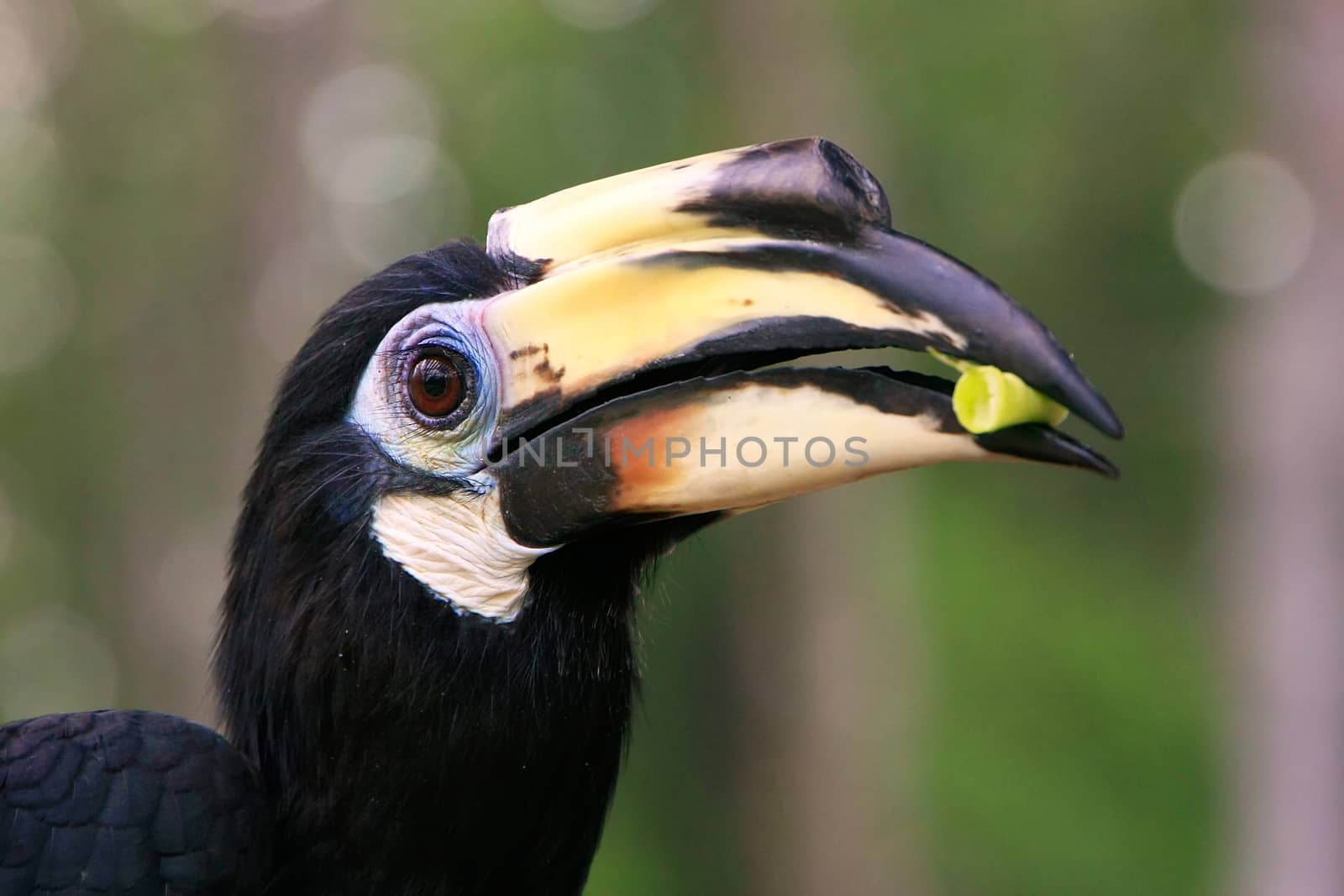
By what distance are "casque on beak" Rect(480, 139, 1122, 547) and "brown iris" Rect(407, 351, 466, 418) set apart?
12 centimetres

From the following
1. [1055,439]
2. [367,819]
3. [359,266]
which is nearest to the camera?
[1055,439]

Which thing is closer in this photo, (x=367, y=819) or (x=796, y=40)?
(x=367, y=819)

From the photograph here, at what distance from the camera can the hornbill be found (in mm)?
2537

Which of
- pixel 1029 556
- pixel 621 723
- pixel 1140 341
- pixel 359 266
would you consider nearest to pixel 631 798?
pixel 1029 556

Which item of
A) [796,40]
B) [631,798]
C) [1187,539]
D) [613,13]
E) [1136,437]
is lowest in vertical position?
[631,798]

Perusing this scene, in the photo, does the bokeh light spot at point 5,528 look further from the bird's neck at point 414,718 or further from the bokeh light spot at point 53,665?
the bird's neck at point 414,718

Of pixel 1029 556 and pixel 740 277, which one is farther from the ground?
pixel 740 277

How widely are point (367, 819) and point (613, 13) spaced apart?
15.5m

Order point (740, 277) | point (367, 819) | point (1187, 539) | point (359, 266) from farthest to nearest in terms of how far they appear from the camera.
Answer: point (1187, 539) → point (359, 266) → point (367, 819) → point (740, 277)

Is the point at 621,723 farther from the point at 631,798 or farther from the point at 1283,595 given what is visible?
the point at 631,798

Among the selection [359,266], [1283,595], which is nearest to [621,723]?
[1283,595]

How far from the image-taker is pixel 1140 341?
20.5 m

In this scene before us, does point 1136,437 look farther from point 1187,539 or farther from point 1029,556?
point 1029,556

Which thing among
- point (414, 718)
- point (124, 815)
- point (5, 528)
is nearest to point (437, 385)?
point (414, 718)
